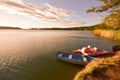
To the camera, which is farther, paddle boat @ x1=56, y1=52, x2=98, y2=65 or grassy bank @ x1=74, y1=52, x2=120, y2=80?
paddle boat @ x1=56, y1=52, x2=98, y2=65

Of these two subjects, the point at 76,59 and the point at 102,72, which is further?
the point at 76,59

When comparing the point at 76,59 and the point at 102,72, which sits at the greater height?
the point at 102,72

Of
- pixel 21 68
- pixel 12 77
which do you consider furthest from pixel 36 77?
pixel 21 68

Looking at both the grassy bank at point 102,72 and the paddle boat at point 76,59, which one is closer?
the grassy bank at point 102,72

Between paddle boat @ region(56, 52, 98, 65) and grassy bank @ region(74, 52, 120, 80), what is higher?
grassy bank @ region(74, 52, 120, 80)

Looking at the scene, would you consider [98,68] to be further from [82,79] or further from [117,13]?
[117,13]

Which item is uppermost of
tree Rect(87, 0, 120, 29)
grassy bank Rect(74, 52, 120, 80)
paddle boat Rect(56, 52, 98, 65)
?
tree Rect(87, 0, 120, 29)

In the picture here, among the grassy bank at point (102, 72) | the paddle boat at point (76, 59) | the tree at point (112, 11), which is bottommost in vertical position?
the paddle boat at point (76, 59)

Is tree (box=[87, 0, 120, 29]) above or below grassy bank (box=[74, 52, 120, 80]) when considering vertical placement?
above

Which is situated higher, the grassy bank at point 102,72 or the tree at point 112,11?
the tree at point 112,11

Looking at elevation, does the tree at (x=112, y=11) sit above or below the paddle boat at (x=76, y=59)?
above

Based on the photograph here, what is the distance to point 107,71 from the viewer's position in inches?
508

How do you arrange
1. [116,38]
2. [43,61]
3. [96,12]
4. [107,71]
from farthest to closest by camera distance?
1. [116,38]
2. [43,61]
3. [96,12]
4. [107,71]

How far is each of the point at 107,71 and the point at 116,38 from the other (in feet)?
188
